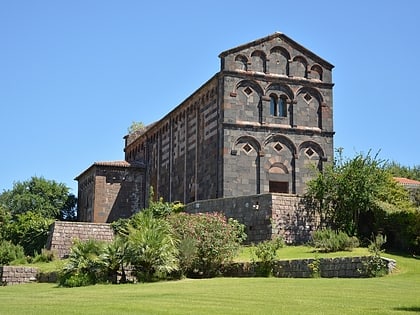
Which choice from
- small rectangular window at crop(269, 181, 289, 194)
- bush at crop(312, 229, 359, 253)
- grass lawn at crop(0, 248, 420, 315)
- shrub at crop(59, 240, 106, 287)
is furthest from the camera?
small rectangular window at crop(269, 181, 289, 194)

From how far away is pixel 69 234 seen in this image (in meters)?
41.5

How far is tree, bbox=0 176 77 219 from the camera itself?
6769 cm

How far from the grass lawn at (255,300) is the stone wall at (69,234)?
19.8 m

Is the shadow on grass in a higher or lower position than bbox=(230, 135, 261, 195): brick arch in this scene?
lower

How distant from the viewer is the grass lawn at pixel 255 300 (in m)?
15.0

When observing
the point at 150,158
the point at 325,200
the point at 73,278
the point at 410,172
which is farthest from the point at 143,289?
the point at 410,172

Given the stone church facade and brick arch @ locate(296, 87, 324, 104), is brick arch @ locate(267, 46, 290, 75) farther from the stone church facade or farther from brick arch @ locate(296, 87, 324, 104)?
brick arch @ locate(296, 87, 324, 104)

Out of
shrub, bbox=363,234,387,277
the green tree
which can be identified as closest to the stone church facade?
the green tree

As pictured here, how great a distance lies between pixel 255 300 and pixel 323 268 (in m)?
8.52

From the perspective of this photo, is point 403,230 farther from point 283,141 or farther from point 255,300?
point 255,300

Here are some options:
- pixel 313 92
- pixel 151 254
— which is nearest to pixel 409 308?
pixel 151 254

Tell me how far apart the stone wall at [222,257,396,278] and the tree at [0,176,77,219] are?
4344 cm

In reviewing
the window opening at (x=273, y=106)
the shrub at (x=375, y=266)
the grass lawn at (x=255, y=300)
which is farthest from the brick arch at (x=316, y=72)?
the grass lawn at (x=255, y=300)

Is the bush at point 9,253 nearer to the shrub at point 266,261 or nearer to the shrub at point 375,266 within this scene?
the shrub at point 266,261
